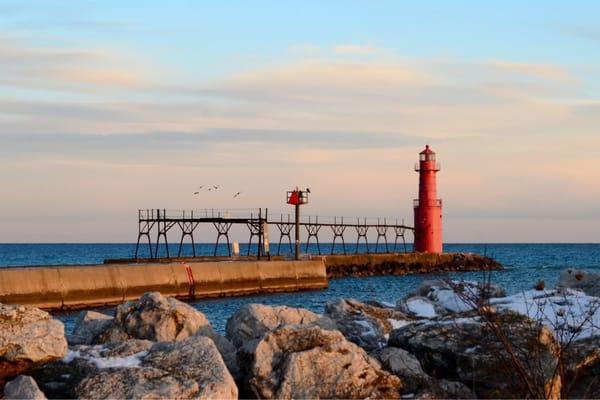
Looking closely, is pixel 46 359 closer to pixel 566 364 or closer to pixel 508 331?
pixel 508 331

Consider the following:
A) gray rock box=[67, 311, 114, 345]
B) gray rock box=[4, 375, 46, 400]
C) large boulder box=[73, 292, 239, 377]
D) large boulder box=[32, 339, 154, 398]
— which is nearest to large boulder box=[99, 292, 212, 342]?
large boulder box=[73, 292, 239, 377]

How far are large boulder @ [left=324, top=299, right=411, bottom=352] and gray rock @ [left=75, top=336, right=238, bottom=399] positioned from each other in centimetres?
402

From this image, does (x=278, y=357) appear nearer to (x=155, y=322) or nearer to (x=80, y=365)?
(x=80, y=365)

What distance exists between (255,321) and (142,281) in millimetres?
20920

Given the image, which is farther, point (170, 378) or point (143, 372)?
point (143, 372)

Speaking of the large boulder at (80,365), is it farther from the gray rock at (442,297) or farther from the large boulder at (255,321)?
the gray rock at (442,297)

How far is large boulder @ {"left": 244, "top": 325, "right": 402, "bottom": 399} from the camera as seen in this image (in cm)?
933

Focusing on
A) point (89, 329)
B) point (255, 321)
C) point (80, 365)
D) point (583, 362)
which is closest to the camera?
point (80, 365)

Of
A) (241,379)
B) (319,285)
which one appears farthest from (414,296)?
(319,285)

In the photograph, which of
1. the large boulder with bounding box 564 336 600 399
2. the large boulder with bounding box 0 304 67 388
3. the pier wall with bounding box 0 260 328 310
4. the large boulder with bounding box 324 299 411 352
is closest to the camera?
the large boulder with bounding box 0 304 67 388

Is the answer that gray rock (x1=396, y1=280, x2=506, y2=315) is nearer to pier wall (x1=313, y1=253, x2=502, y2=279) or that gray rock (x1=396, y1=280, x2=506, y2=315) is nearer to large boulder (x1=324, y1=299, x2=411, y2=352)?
large boulder (x1=324, y1=299, x2=411, y2=352)

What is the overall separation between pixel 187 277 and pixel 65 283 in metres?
6.27

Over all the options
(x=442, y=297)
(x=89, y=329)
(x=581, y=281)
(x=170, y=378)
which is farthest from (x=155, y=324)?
(x=581, y=281)

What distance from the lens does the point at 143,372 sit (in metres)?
8.67
